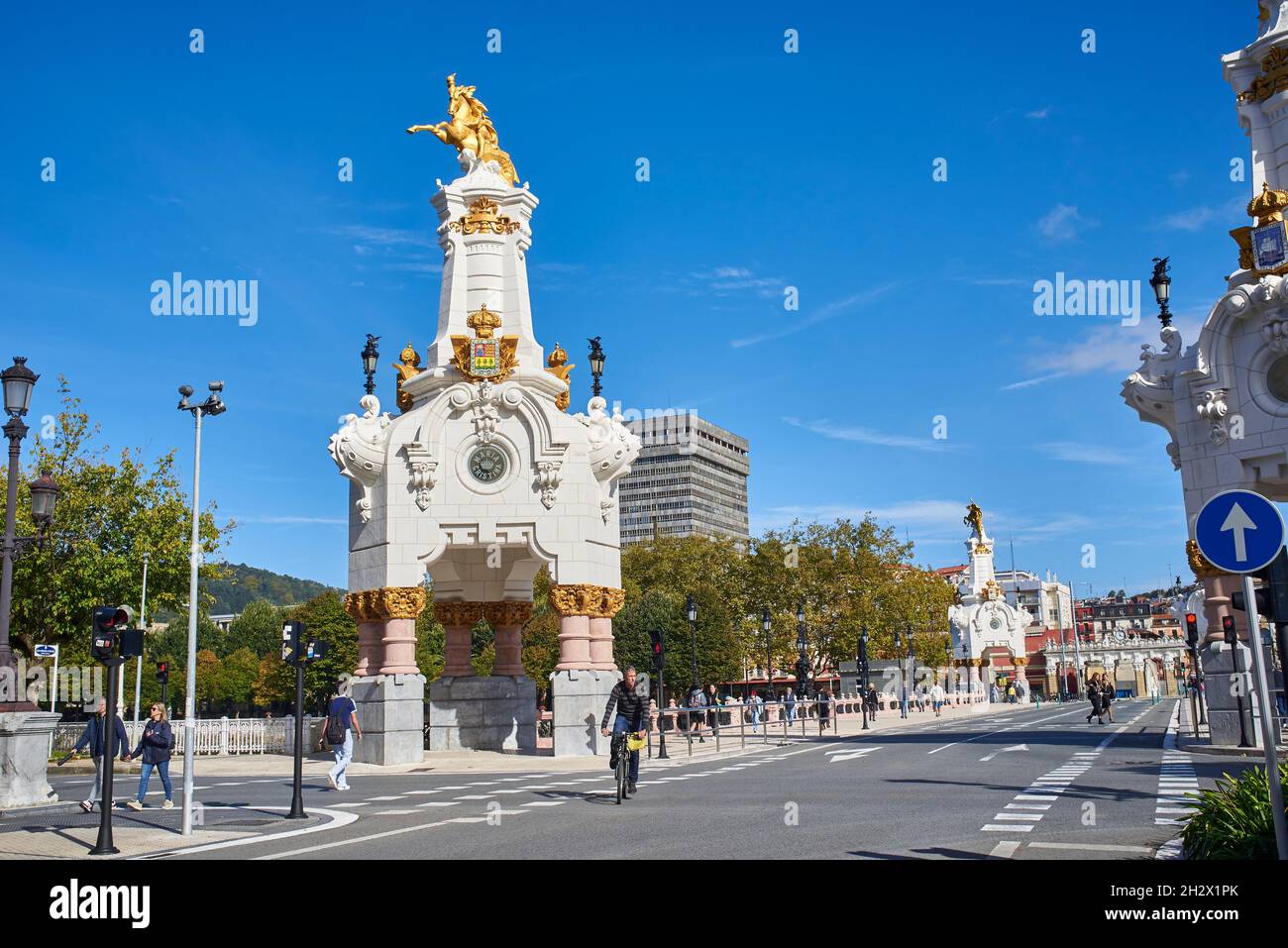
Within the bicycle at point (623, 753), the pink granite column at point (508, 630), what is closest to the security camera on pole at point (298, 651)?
the bicycle at point (623, 753)

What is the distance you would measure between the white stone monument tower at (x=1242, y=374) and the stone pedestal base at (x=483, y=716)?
1854 centimetres

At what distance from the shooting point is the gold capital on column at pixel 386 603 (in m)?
A: 28.5

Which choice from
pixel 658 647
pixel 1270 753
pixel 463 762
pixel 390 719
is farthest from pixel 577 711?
pixel 1270 753

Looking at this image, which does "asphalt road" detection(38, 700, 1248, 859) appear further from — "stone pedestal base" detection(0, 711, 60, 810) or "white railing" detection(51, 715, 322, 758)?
"white railing" detection(51, 715, 322, 758)

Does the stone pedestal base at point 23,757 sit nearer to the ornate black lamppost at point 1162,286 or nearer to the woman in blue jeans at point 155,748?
the woman in blue jeans at point 155,748

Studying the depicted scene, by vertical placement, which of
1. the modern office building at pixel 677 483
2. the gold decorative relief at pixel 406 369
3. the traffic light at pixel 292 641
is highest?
the modern office building at pixel 677 483

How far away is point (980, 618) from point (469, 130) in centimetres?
8447

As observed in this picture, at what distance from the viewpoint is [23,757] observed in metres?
18.0

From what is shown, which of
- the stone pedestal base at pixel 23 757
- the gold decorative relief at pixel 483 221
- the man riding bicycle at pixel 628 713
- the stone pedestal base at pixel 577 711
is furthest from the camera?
the gold decorative relief at pixel 483 221
